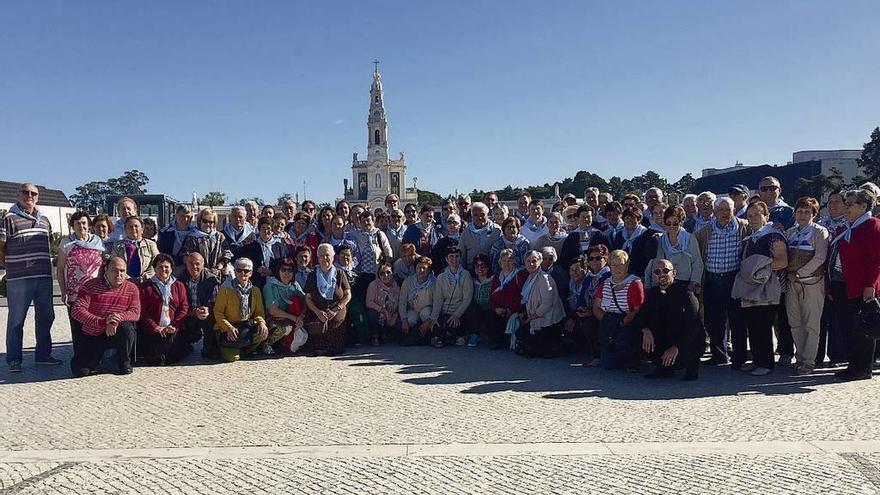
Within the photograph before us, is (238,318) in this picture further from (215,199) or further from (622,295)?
(215,199)

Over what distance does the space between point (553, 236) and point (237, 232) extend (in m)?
4.20

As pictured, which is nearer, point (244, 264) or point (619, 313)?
point (619, 313)

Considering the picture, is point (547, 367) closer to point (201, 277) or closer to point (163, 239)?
point (201, 277)

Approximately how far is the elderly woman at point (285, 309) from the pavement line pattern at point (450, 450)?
3.35 m

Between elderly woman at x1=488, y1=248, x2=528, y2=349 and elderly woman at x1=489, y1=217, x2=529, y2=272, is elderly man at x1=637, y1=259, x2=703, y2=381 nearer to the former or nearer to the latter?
elderly woman at x1=488, y1=248, x2=528, y2=349

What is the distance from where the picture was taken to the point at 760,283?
6.76 m

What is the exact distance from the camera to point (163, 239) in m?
8.53

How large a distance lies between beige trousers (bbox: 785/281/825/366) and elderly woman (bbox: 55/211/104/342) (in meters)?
7.36

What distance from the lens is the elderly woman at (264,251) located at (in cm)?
855

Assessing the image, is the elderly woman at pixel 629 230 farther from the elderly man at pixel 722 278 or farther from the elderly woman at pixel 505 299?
the elderly woman at pixel 505 299

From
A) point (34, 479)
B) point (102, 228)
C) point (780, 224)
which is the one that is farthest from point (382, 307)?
point (34, 479)

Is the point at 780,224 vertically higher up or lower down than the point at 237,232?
lower down

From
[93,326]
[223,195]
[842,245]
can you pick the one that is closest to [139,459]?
[93,326]

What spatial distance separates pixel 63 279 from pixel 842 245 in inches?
319
